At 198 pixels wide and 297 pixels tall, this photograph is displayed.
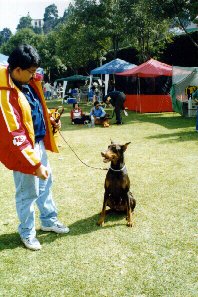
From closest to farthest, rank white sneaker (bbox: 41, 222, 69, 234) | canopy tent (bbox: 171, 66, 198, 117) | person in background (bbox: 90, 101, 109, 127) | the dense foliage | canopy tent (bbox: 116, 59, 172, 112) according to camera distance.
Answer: white sneaker (bbox: 41, 222, 69, 234), person in background (bbox: 90, 101, 109, 127), canopy tent (bbox: 171, 66, 198, 117), the dense foliage, canopy tent (bbox: 116, 59, 172, 112)

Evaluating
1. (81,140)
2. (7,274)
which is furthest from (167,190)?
(81,140)

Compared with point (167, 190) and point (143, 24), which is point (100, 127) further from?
point (143, 24)

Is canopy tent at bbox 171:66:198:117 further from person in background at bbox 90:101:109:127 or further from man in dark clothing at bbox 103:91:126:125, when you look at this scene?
person in background at bbox 90:101:109:127

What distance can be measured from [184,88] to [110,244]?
13370 millimetres

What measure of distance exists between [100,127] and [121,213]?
9942 mm

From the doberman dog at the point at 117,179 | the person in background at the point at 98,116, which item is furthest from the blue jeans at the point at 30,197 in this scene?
the person in background at the point at 98,116

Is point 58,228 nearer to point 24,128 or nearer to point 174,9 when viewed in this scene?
point 24,128

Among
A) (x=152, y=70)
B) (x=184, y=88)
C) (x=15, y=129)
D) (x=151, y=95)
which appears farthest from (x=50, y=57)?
(x=15, y=129)

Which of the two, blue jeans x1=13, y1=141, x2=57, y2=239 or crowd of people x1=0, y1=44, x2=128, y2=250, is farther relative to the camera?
blue jeans x1=13, y1=141, x2=57, y2=239

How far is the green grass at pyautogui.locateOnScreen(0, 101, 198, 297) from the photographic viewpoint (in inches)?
131

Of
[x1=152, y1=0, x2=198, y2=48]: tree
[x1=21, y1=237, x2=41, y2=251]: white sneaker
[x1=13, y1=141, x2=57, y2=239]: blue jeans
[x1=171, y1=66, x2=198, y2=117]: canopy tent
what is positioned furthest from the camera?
[x1=152, y1=0, x2=198, y2=48]: tree

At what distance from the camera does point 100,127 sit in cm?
1480

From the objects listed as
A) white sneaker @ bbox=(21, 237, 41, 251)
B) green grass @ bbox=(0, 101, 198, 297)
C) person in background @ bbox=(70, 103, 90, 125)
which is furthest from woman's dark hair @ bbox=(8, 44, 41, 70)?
person in background @ bbox=(70, 103, 90, 125)

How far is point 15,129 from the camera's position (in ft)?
10.5
